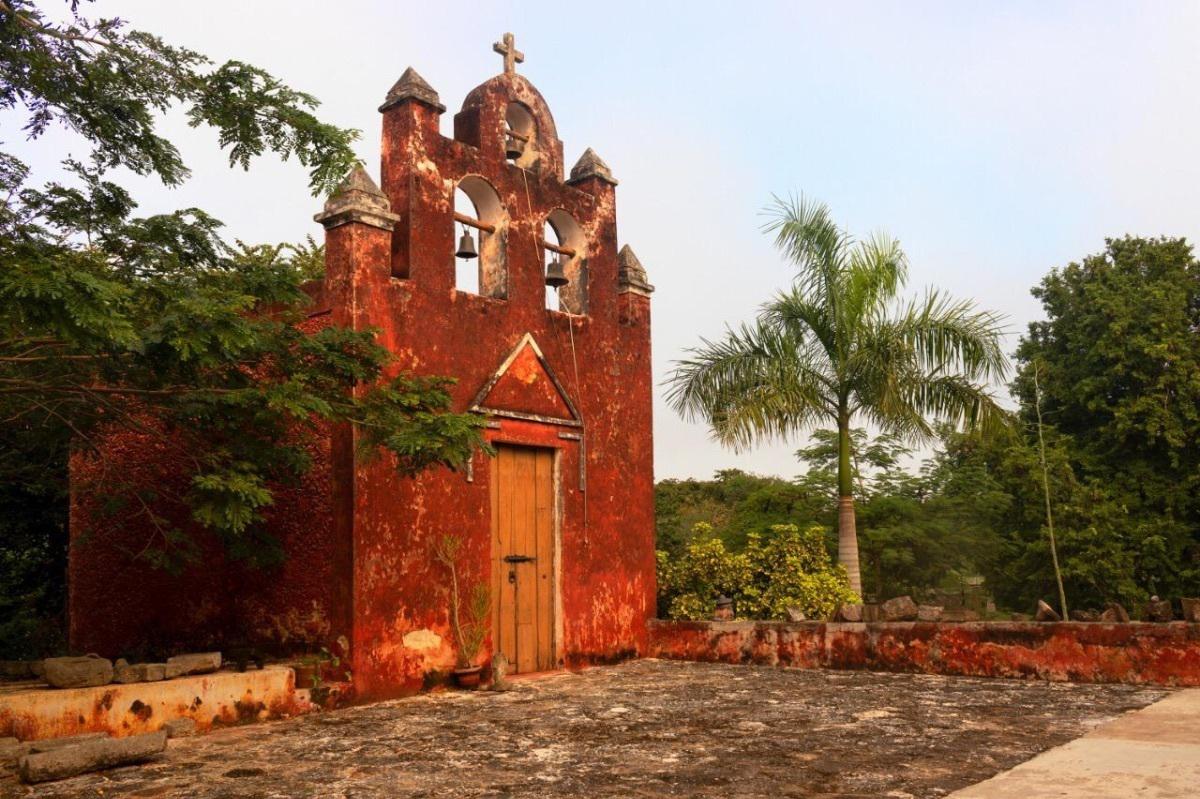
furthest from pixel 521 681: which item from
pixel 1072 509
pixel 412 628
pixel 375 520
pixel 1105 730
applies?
pixel 1072 509

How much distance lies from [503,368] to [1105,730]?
233 inches

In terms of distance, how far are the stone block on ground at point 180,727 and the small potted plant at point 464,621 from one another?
2.45m

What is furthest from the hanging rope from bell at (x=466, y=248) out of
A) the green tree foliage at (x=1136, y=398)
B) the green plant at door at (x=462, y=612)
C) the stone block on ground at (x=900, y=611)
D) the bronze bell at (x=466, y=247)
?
the green tree foliage at (x=1136, y=398)

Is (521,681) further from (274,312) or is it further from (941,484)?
(941,484)

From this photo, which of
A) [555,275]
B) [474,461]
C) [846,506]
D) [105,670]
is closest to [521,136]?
[555,275]

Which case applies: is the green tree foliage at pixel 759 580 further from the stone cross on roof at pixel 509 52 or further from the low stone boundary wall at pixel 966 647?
the stone cross on roof at pixel 509 52

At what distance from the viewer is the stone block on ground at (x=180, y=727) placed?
691 cm

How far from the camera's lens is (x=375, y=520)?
8508mm

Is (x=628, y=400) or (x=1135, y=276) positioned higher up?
(x=1135, y=276)

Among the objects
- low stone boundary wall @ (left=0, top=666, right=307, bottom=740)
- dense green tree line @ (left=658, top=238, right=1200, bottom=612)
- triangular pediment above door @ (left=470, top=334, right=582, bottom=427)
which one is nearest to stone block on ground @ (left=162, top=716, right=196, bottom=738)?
low stone boundary wall @ (left=0, top=666, right=307, bottom=740)

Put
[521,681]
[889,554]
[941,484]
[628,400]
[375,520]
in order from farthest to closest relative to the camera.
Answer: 1. [941,484]
2. [889,554]
3. [628,400]
4. [521,681]
5. [375,520]

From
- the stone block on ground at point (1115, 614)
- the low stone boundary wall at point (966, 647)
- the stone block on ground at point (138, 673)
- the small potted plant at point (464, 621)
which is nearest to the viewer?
the stone block on ground at point (138, 673)

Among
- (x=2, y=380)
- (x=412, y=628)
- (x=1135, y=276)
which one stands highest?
(x=1135, y=276)

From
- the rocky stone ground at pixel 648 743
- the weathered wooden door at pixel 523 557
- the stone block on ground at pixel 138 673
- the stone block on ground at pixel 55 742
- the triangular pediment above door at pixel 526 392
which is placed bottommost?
the rocky stone ground at pixel 648 743
